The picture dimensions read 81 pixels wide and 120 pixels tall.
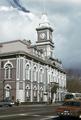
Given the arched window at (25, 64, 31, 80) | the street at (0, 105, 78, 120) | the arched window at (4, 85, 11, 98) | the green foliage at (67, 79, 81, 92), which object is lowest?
the street at (0, 105, 78, 120)

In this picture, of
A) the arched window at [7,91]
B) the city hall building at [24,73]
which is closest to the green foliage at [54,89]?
the city hall building at [24,73]

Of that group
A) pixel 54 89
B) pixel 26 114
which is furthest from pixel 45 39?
pixel 26 114

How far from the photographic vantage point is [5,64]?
75.2 metres

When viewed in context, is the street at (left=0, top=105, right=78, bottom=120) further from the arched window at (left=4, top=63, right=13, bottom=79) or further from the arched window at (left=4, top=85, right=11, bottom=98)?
the arched window at (left=4, top=63, right=13, bottom=79)

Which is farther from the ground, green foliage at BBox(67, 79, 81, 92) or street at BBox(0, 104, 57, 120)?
green foliage at BBox(67, 79, 81, 92)

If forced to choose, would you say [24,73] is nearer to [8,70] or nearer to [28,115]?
[8,70]

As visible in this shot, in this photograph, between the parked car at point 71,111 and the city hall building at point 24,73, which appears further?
the city hall building at point 24,73

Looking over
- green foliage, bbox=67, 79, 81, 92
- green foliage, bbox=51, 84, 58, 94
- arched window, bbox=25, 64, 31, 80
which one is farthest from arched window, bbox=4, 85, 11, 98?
green foliage, bbox=67, 79, 81, 92

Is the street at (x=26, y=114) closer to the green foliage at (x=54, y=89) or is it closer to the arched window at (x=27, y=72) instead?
the arched window at (x=27, y=72)

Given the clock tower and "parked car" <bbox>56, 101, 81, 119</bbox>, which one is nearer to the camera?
"parked car" <bbox>56, 101, 81, 119</bbox>

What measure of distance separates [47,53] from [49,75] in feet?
41.3

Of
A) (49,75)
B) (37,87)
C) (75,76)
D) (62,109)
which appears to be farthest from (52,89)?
(62,109)

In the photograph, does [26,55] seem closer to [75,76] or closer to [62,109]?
[62,109]

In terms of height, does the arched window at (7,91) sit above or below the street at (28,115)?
above
